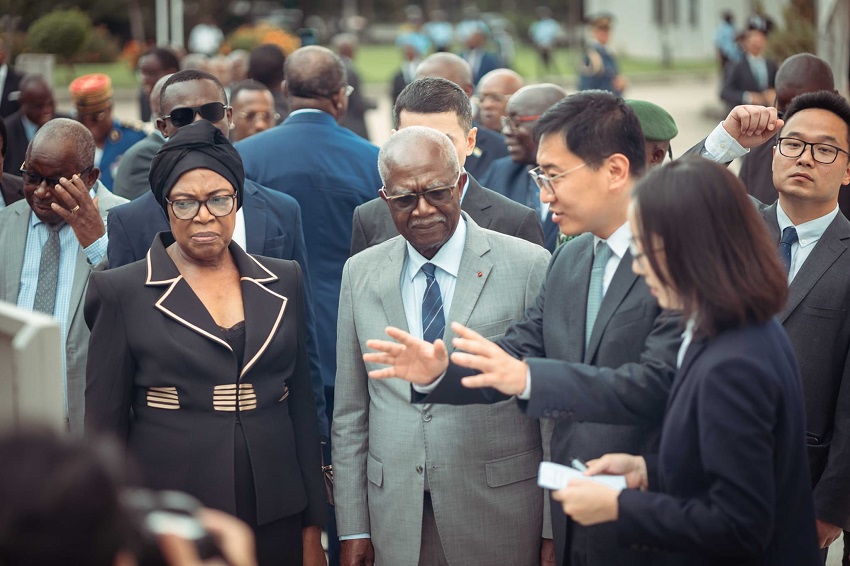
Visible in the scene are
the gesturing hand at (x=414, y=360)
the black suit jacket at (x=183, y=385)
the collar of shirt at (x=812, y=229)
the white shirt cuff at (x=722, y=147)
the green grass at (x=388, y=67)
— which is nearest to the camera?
the gesturing hand at (x=414, y=360)

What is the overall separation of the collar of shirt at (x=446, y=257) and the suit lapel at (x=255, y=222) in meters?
1.15

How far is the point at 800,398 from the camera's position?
114 inches

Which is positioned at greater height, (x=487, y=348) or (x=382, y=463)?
(x=487, y=348)

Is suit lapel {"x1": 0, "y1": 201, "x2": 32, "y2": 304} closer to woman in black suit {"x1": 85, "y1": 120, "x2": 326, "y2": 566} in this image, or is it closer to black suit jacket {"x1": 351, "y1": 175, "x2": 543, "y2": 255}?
woman in black suit {"x1": 85, "y1": 120, "x2": 326, "y2": 566}

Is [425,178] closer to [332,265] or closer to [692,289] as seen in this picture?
[692,289]

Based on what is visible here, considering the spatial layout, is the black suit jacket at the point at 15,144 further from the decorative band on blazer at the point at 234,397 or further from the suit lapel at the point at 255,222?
the decorative band on blazer at the point at 234,397

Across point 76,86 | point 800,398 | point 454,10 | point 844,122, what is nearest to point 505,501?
point 800,398

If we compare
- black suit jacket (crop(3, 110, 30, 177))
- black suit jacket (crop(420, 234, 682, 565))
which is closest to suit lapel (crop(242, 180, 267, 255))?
black suit jacket (crop(420, 234, 682, 565))

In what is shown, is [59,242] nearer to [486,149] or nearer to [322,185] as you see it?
[322,185]

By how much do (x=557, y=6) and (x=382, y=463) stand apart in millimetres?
72466

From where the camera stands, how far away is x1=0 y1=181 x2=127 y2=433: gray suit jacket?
15.7ft

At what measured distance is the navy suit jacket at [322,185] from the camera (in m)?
5.85

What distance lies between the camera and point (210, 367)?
375 centimetres

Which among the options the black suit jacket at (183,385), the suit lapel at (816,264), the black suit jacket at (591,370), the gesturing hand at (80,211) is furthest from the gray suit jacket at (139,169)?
the suit lapel at (816,264)
